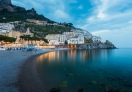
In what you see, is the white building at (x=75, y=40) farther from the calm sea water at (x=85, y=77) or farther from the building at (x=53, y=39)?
the calm sea water at (x=85, y=77)

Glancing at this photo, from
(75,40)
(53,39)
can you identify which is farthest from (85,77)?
(75,40)

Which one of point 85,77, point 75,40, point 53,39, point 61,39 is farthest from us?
point 75,40

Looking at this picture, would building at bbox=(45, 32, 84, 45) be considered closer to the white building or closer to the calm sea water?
the white building

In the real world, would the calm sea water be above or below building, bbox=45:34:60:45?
below

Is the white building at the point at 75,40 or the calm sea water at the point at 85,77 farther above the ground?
the white building at the point at 75,40

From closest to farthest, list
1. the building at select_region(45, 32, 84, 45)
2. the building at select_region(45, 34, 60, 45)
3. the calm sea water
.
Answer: the calm sea water
the building at select_region(45, 34, 60, 45)
the building at select_region(45, 32, 84, 45)

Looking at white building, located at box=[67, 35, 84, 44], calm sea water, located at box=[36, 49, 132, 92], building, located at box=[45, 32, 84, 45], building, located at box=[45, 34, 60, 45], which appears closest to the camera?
calm sea water, located at box=[36, 49, 132, 92]

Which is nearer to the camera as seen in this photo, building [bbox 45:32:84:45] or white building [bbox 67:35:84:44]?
building [bbox 45:32:84:45]

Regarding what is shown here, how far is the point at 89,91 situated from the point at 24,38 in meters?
→ 97.4

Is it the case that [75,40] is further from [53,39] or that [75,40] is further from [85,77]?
[85,77]

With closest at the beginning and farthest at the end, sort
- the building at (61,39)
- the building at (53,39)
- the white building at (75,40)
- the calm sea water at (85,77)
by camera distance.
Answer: the calm sea water at (85,77), the building at (53,39), the building at (61,39), the white building at (75,40)

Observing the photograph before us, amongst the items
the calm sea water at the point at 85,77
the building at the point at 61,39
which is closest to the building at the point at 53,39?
the building at the point at 61,39

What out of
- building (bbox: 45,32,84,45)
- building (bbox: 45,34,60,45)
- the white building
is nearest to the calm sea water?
building (bbox: 45,34,60,45)

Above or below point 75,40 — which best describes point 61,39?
above
